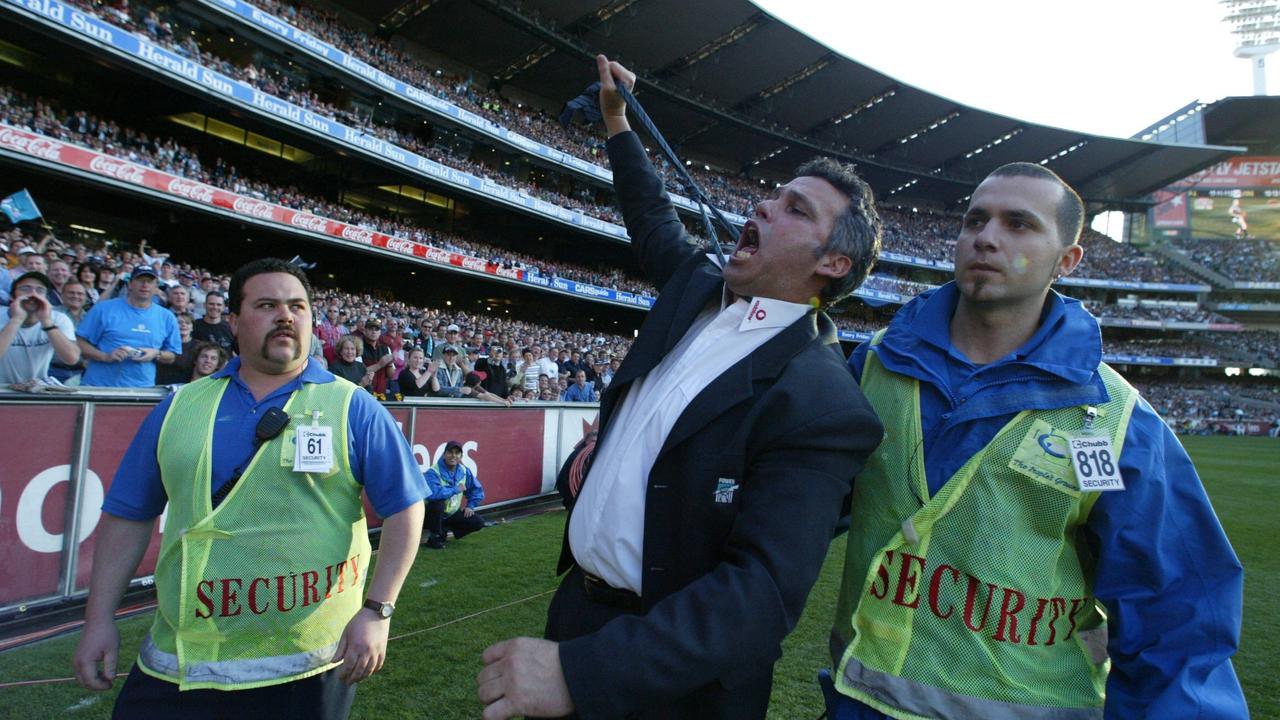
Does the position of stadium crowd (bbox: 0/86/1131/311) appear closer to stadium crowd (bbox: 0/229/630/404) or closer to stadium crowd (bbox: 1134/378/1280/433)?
stadium crowd (bbox: 0/229/630/404)

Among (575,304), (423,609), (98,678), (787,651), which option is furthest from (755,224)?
(575,304)

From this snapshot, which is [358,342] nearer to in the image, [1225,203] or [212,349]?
[212,349]

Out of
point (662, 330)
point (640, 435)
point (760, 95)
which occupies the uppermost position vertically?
point (760, 95)

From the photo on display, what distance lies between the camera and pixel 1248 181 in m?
61.0

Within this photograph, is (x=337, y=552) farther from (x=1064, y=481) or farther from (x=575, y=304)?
(x=575, y=304)

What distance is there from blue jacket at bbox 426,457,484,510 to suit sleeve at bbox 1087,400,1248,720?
6.80 meters

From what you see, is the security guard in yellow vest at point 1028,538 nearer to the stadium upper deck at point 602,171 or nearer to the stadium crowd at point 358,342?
the stadium crowd at point 358,342

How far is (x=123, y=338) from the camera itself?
622 centimetres

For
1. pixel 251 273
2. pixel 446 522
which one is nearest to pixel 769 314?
pixel 251 273

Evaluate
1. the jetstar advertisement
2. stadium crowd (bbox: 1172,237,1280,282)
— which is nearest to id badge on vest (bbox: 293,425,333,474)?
stadium crowd (bbox: 1172,237,1280,282)

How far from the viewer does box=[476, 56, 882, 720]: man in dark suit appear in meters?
1.17

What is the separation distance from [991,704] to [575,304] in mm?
37975

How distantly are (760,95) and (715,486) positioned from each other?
44492 mm

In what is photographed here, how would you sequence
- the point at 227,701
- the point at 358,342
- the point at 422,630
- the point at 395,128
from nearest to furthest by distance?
the point at 227,701
the point at 422,630
the point at 358,342
the point at 395,128
